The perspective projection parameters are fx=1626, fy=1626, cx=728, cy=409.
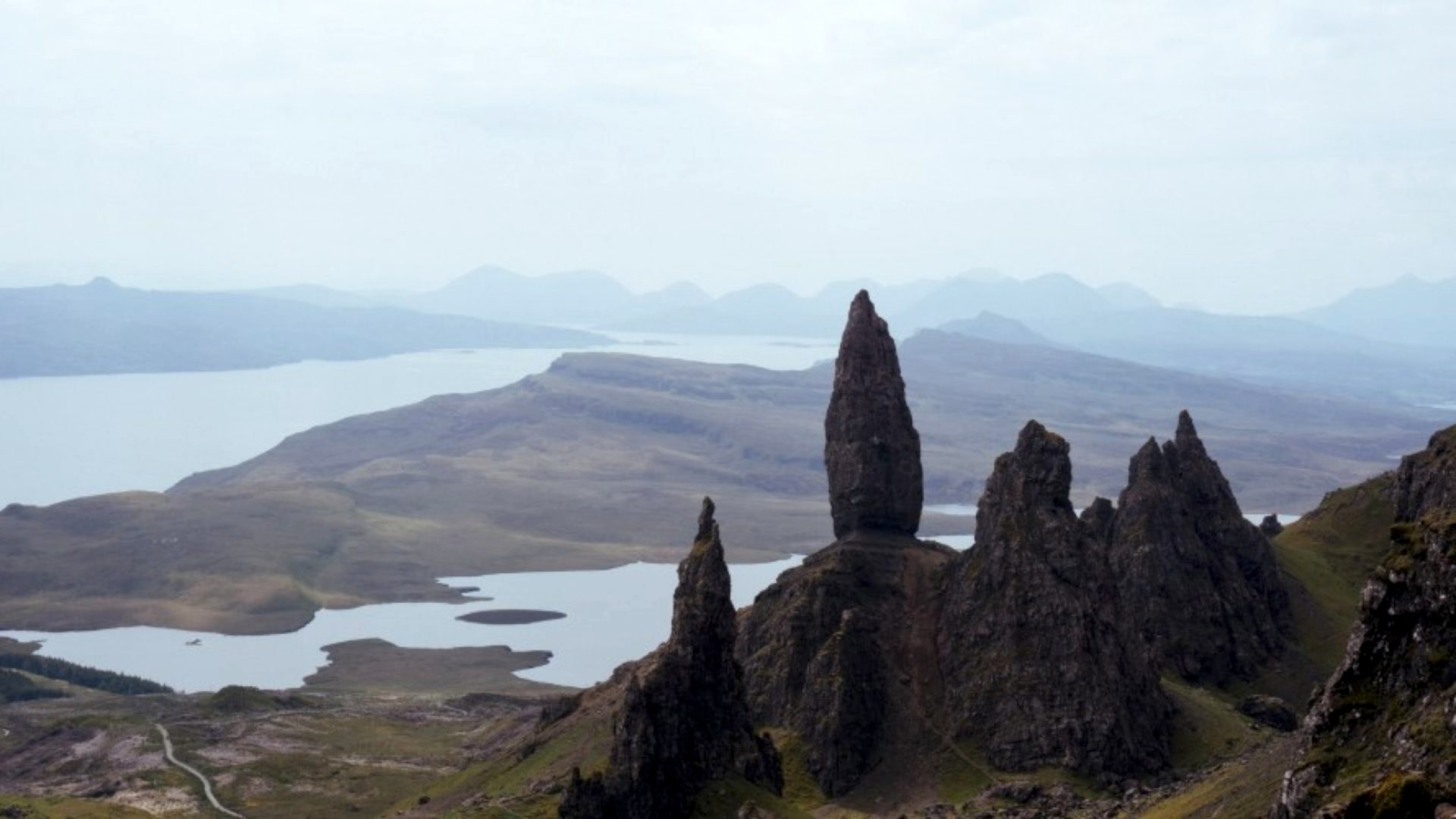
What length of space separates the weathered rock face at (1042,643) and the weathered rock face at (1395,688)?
62.2m

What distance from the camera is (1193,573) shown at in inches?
5694

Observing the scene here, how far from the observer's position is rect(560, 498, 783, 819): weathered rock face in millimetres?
91125

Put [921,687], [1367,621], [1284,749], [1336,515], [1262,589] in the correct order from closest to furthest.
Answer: [1367,621] < [1284,749] < [921,687] < [1262,589] < [1336,515]

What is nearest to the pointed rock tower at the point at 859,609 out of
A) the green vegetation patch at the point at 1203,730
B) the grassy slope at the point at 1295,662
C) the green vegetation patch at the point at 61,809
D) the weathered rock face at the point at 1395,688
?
the green vegetation patch at the point at 1203,730

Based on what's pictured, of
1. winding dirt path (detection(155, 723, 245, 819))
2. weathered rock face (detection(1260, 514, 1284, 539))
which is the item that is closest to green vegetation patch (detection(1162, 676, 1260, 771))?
weathered rock face (detection(1260, 514, 1284, 539))

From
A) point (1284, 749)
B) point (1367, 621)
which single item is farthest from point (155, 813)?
point (1367, 621)

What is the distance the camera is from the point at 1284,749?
82.1 m

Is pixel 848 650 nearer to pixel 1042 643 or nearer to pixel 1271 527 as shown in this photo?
pixel 1042 643

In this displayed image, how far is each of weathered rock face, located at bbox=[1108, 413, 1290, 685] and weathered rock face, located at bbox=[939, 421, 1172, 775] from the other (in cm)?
1562

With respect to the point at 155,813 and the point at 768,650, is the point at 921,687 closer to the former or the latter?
the point at 768,650

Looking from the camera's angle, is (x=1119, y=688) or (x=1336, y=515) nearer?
(x=1119, y=688)

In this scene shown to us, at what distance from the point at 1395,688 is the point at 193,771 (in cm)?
12559

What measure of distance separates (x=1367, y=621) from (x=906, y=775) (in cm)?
6686

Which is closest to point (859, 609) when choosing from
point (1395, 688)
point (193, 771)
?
point (193, 771)
